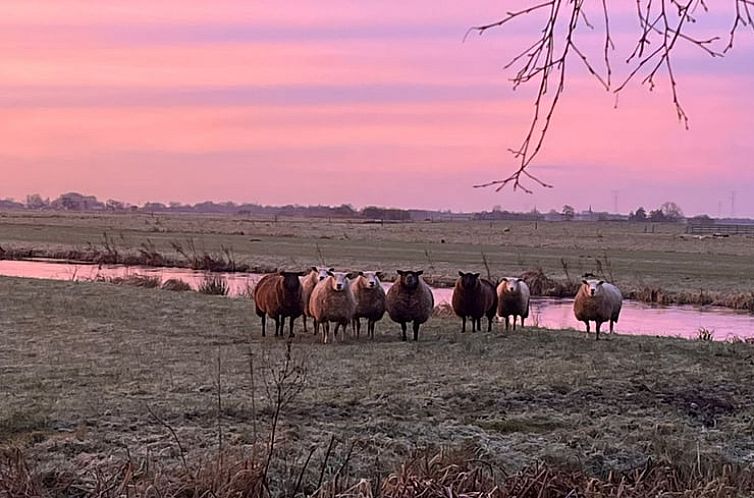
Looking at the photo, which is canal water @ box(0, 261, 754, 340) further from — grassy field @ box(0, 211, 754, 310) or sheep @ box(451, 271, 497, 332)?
sheep @ box(451, 271, 497, 332)

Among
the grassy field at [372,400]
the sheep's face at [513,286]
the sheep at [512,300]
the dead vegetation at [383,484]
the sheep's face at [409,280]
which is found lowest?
the grassy field at [372,400]

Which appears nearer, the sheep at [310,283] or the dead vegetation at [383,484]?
the dead vegetation at [383,484]

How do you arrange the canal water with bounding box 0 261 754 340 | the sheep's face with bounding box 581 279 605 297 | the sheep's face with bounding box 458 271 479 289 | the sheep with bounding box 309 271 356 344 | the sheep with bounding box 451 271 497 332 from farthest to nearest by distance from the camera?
1. the canal water with bounding box 0 261 754 340
2. the sheep's face with bounding box 581 279 605 297
3. the sheep's face with bounding box 458 271 479 289
4. the sheep with bounding box 451 271 497 332
5. the sheep with bounding box 309 271 356 344

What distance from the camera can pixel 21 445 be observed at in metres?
9.29

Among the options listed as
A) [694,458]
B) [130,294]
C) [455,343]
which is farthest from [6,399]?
[130,294]

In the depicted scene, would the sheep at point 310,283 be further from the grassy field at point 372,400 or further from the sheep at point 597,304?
the sheep at point 597,304

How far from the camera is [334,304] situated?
1892 cm

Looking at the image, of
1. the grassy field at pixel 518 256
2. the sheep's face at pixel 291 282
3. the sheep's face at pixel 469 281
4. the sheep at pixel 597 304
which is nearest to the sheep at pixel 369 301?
the sheep's face at pixel 291 282

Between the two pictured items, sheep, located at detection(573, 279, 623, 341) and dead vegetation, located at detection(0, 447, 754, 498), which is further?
sheep, located at detection(573, 279, 623, 341)

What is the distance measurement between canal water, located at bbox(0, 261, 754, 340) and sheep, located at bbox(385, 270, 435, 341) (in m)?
5.59

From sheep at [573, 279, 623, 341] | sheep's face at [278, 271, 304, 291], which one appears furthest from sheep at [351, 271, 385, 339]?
sheep at [573, 279, 623, 341]

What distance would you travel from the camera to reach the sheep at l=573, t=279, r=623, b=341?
841 inches

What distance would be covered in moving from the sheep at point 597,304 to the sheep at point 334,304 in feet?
18.4

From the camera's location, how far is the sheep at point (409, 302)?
1948 cm
